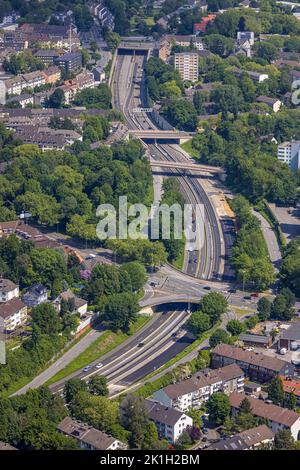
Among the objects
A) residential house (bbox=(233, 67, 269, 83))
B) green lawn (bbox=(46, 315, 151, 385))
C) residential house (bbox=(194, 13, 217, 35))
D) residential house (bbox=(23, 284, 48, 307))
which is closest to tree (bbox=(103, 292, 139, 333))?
green lawn (bbox=(46, 315, 151, 385))

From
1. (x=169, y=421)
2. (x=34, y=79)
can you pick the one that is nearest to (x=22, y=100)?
(x=34, y=79)

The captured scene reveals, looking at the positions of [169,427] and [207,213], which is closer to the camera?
[169,427]

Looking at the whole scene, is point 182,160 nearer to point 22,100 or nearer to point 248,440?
point 22,100

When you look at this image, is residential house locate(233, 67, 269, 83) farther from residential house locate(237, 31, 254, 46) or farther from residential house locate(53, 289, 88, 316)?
residential house locate(53, 289, 88, 316)

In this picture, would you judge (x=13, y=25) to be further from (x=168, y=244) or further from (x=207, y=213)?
(x=168, y=244)

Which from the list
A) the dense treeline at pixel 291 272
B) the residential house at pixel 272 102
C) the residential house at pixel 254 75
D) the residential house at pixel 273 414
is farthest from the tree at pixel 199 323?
the residential house at pixel 254 75
